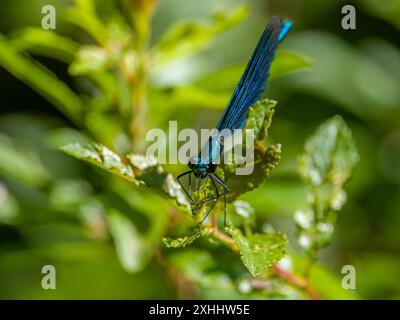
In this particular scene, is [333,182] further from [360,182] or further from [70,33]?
[70,33]

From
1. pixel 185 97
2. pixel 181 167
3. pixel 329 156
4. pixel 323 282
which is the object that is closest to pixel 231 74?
pixel 185 97

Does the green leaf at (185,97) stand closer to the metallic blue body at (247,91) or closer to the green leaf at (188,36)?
the green leaf at (188,36)

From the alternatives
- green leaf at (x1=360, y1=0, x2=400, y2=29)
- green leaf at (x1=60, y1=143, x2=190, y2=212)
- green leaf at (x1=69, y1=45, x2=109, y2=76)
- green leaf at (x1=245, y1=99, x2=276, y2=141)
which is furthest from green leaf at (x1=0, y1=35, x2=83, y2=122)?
A: green leaf at (x1=360, y1=0, x2=400, y2=29)

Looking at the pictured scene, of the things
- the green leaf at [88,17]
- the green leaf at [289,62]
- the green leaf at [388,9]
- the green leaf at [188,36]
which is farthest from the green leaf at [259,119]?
the green leaf at [388,9]

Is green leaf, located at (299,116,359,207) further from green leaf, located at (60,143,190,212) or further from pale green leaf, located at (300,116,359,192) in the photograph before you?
green leaf, located at (60,143,190,212)

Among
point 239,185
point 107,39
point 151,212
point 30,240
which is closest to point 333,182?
point 239,185

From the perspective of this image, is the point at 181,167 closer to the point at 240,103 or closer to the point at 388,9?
the point at 240,103
